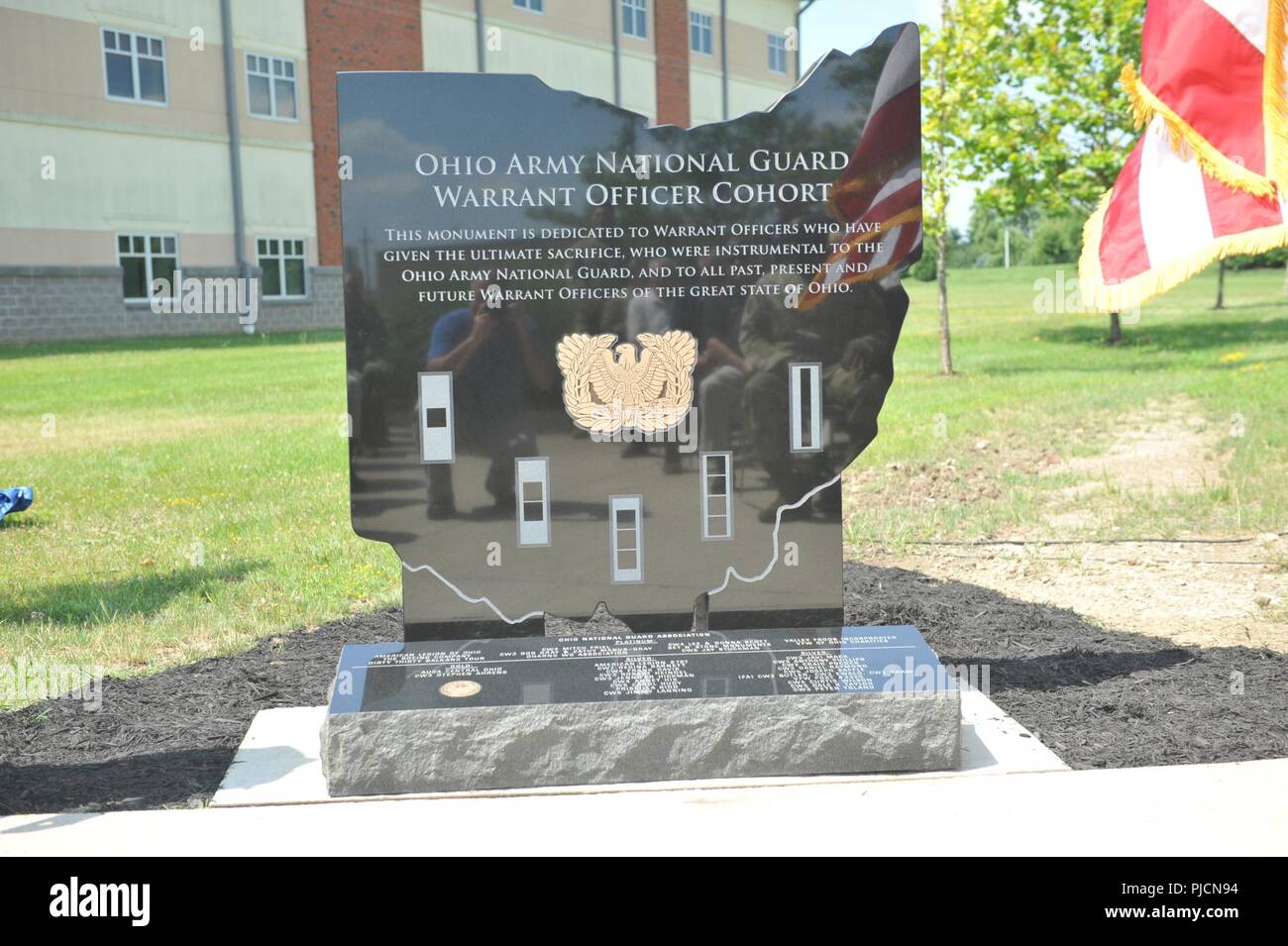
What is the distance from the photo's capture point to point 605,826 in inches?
157

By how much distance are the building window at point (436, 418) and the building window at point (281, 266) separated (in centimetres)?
2463

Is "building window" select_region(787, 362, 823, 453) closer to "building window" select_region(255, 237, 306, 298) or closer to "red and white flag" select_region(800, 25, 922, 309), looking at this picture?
"red and white flag" select_region(800, 25, 922, 309)

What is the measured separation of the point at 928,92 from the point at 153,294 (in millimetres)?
16067

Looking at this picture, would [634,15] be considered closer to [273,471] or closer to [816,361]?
[273,471]

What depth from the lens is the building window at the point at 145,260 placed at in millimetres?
26141

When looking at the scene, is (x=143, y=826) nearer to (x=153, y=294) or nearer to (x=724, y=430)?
(x=724, y=430)

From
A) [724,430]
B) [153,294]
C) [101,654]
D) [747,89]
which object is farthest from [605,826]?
[747,89]

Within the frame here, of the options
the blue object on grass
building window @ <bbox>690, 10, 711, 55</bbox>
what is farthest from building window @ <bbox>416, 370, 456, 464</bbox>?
building window @ <bbox>690, 10, 711, 55</bbox>

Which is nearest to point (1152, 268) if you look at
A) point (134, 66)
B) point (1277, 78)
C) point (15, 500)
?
point (1277, 78)

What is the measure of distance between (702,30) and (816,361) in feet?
116

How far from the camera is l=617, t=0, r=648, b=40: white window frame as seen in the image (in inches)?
1403

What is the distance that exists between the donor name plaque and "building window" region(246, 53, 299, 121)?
26.1m

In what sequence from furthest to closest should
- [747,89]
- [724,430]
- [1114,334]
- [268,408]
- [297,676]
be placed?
[747,89] → [1114,334] → [268,408] → [297,676] → [724,430]

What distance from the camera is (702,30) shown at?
1508 inches
